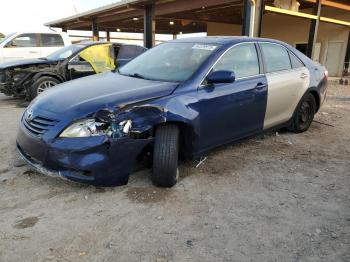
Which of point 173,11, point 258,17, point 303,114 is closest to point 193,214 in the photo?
point 303,114

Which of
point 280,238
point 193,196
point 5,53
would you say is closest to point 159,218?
point 193,196

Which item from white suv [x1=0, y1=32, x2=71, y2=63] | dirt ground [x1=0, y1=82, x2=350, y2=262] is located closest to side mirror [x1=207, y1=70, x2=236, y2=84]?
dirt ground [x1=0, y1=82, x2=350, y2=262]

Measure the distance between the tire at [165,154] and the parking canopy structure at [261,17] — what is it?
7760 millimetres

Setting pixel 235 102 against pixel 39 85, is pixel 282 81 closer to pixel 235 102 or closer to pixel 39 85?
pixel 235 102

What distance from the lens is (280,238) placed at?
2.75 meters

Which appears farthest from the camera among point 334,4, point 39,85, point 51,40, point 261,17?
point 334,4

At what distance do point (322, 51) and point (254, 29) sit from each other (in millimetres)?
8663

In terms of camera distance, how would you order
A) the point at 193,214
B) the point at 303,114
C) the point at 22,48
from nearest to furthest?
the point at 193,214, the point at 303,114, the point at 22,48

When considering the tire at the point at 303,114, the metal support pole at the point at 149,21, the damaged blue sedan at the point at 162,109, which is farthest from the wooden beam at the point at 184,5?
the damaged blue sedan at the point at 162,109

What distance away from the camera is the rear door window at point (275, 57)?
460 centimetres

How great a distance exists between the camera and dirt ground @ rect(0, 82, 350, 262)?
2.56 meters

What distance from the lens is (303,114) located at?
18.3 ft

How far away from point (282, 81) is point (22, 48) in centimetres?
1010

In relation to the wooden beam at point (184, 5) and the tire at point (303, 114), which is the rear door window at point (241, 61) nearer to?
the tire at point (303, 114)
